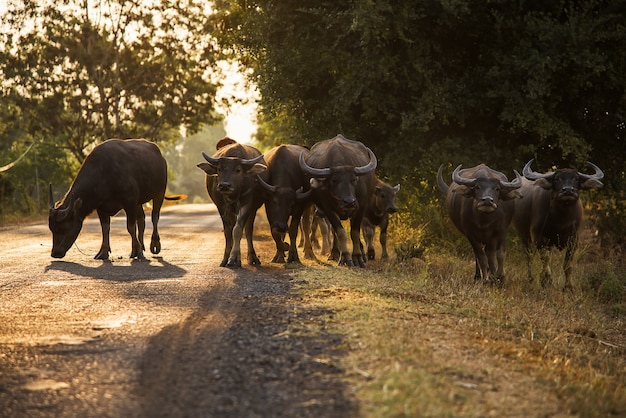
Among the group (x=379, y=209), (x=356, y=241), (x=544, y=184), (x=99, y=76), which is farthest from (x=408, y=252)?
(x=99, y=76)

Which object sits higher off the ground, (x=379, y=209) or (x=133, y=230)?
(x=379, y=209)

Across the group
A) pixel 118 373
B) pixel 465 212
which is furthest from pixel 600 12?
pixel 118 373

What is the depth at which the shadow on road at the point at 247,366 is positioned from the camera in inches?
198

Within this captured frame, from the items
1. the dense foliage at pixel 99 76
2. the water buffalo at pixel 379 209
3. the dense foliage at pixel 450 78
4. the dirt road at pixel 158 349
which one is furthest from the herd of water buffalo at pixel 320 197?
the dense foliage at pixel 99 76

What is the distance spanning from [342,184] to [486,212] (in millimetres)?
2144

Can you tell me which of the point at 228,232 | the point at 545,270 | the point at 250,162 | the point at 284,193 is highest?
the point at 250,162

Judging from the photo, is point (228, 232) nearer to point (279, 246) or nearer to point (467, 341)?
point (279, 246)

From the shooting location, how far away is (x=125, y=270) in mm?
11961

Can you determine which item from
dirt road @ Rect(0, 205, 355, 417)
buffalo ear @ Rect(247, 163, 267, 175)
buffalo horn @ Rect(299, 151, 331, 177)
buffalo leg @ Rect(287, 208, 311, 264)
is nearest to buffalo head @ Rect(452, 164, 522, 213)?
buffalo horn @ Rect(299, 151, 331, 177)

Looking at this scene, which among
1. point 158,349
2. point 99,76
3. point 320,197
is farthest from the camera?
point 99,76

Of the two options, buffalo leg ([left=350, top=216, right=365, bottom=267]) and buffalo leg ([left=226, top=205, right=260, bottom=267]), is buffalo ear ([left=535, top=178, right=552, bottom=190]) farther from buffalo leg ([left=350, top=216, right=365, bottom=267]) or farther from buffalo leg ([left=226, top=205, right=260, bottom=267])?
buffalo leg ([left=226, top=205, right=260, bottom=267])

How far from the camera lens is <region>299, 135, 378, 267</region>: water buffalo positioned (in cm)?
1261

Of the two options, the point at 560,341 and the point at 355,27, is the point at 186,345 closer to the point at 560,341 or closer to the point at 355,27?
the point at 560,341

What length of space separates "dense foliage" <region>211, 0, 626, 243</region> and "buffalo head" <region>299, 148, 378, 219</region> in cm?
370
